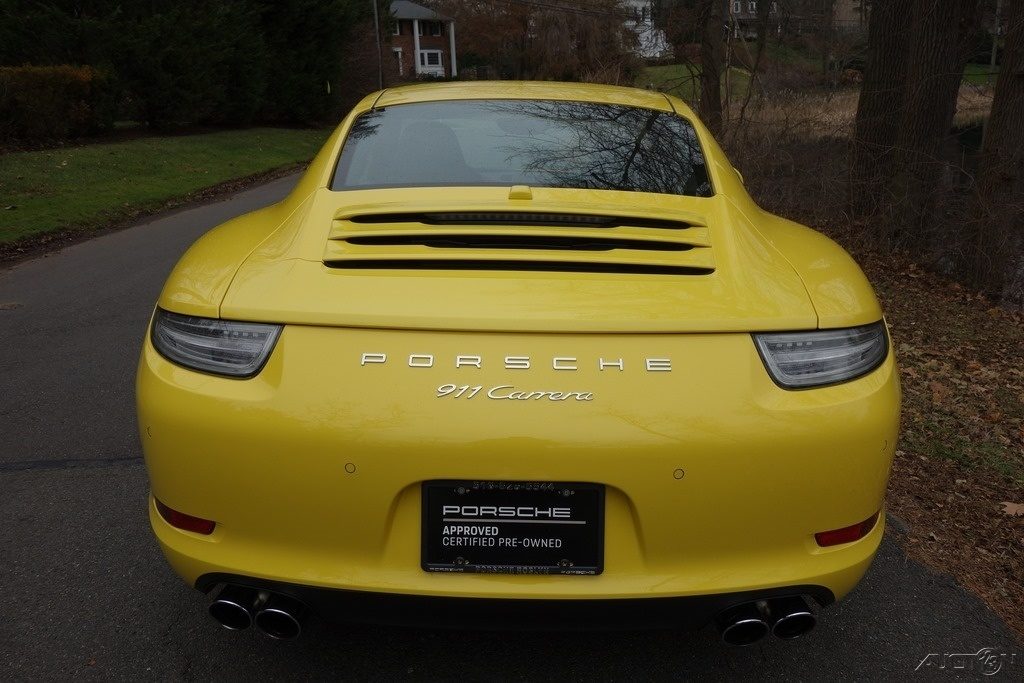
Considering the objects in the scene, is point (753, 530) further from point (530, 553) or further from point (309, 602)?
point (309, 602)

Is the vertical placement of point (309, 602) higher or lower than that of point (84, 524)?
higher

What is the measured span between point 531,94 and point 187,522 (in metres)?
2.12

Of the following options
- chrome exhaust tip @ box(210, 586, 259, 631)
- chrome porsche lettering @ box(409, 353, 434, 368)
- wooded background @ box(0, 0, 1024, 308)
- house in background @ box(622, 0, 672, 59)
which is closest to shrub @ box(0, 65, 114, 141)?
wooded background @ box(0, 0, 1024, 308)

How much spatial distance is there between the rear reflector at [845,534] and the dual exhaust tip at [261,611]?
126 centimetres

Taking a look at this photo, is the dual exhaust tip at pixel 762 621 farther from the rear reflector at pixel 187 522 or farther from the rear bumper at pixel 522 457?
the rear reflector at pixel 187 522

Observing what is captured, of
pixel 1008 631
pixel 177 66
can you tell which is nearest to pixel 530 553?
pixel 1008 631

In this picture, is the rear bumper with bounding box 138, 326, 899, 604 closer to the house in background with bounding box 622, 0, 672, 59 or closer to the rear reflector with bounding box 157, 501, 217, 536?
the rear reflector with bounding box 157, 501, 217, 536

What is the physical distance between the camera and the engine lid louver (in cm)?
226

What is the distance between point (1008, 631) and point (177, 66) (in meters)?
26.3

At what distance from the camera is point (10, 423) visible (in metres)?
4.51

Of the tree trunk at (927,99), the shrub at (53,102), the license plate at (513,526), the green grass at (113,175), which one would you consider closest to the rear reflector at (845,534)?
the license plate at (513,526)

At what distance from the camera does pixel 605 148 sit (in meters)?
3.01

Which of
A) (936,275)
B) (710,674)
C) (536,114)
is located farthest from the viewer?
(936,275)

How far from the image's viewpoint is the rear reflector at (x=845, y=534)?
2.12 metres
